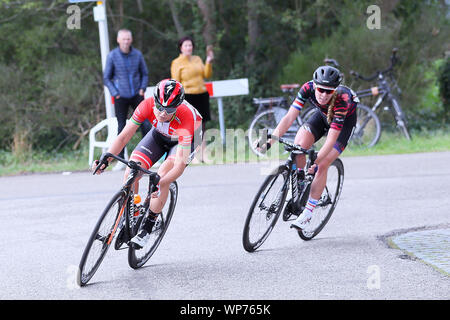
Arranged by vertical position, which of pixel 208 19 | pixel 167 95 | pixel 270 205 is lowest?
pixel 270 205

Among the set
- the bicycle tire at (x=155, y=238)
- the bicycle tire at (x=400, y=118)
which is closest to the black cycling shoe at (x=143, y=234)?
the bicycle tire at (x=155, y=238)

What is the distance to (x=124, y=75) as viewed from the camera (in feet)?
41.2

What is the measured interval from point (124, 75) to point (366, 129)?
16.7 feet

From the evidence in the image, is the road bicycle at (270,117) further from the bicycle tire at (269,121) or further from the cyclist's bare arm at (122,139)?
the cyclist's bare arm at (122,139)

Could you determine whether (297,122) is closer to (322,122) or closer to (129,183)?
(322,122)

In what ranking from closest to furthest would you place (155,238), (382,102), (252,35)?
(155,238) → (382,102) → (252,35)

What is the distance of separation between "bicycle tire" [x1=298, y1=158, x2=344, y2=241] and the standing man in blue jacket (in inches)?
199

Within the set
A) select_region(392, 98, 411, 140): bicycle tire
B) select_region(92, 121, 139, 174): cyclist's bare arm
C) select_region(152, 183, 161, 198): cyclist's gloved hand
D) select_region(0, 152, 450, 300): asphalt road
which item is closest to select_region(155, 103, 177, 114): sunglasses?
select_region(92, 121, 139, 174): cyclist's bare arm

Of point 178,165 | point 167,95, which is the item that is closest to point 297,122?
point 178,165

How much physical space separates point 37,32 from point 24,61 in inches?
33.0

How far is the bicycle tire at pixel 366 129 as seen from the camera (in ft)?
47.6

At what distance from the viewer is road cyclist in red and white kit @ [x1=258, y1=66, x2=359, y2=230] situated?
7113mm

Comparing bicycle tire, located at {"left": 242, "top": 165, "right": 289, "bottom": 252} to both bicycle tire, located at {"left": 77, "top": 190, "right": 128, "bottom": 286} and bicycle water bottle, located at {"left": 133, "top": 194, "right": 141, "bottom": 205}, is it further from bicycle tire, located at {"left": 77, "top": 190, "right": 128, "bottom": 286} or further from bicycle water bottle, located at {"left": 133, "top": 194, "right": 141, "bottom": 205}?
bicycle tire, located at {"left": 77, "top": 190, "right": 128, "bottom": 286}

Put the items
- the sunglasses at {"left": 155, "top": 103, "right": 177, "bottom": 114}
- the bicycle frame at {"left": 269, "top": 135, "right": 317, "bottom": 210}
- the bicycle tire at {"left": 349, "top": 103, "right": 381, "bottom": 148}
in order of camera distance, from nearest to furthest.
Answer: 1. the sunglasses at {"left": 155, "top": 103, "right": 177, "bottom": 114}
2. the bicycle frame at {"left": 269, "top": 135, "right": 317, "bottom": 210}
3. the bicycle tire at {"left": 349, "top": 103, "right": 381, "bottom": 148}
